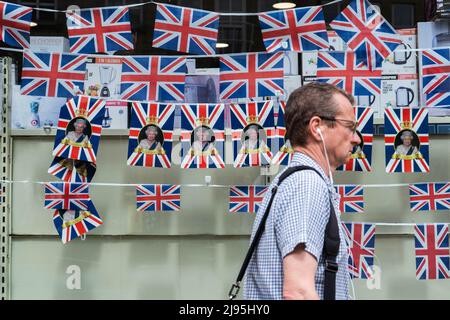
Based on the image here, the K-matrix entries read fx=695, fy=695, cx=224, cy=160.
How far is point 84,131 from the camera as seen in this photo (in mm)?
3883

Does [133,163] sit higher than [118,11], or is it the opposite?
[118,11]

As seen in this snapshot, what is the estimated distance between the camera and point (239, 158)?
3.90 meters

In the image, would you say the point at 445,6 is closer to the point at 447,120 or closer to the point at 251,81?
the point at 447,120

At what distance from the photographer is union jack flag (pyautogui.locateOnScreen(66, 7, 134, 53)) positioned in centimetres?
383

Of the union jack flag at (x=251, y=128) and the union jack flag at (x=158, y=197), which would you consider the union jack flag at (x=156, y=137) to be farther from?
the union jack flag at (x=251, y=128)

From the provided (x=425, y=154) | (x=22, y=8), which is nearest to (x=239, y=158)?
(x=425, y=154)

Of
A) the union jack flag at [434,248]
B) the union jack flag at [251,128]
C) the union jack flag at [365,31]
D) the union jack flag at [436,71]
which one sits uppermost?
the union jack flag at [365,31]

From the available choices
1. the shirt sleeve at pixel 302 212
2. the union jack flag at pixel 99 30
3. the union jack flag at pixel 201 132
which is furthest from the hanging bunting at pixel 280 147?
the shirt sleeve at pixel 302 212

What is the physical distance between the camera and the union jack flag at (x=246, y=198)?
3957 millimetres

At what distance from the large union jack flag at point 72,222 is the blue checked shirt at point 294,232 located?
1.88 meters

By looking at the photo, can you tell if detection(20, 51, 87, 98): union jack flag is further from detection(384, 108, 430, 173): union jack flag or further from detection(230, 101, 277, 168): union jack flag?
detection(384, 108, 430, 173): union jack flag

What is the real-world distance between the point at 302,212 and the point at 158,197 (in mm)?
1975
